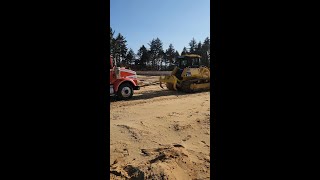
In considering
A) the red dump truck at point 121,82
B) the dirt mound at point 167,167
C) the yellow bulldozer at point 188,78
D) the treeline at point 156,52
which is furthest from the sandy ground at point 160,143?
the treeline at point 156,52

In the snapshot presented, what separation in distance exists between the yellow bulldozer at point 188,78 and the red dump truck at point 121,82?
2.84 m

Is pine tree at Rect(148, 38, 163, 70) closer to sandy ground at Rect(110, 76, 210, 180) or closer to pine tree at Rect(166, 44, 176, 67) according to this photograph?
pine tree at Rect(166, 44, 176, 67)

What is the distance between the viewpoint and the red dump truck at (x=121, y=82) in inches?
402

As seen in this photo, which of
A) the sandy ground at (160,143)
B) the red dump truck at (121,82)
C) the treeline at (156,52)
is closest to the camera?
the sandy ground at (160,143)

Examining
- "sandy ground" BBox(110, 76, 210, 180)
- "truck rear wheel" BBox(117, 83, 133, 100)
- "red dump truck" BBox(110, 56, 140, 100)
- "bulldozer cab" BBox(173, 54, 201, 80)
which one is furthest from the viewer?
"bulldozer cab" BBox(173, 54, 201, 80)

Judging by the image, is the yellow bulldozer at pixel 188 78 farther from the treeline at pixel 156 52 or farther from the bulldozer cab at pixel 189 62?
the treeline at pixel 156 52

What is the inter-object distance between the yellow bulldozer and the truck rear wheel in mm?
3067

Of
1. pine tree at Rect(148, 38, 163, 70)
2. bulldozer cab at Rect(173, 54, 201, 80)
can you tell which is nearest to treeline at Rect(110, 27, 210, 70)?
pine tree at Rect(148, 38, 163, 70)

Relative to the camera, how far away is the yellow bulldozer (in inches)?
514
